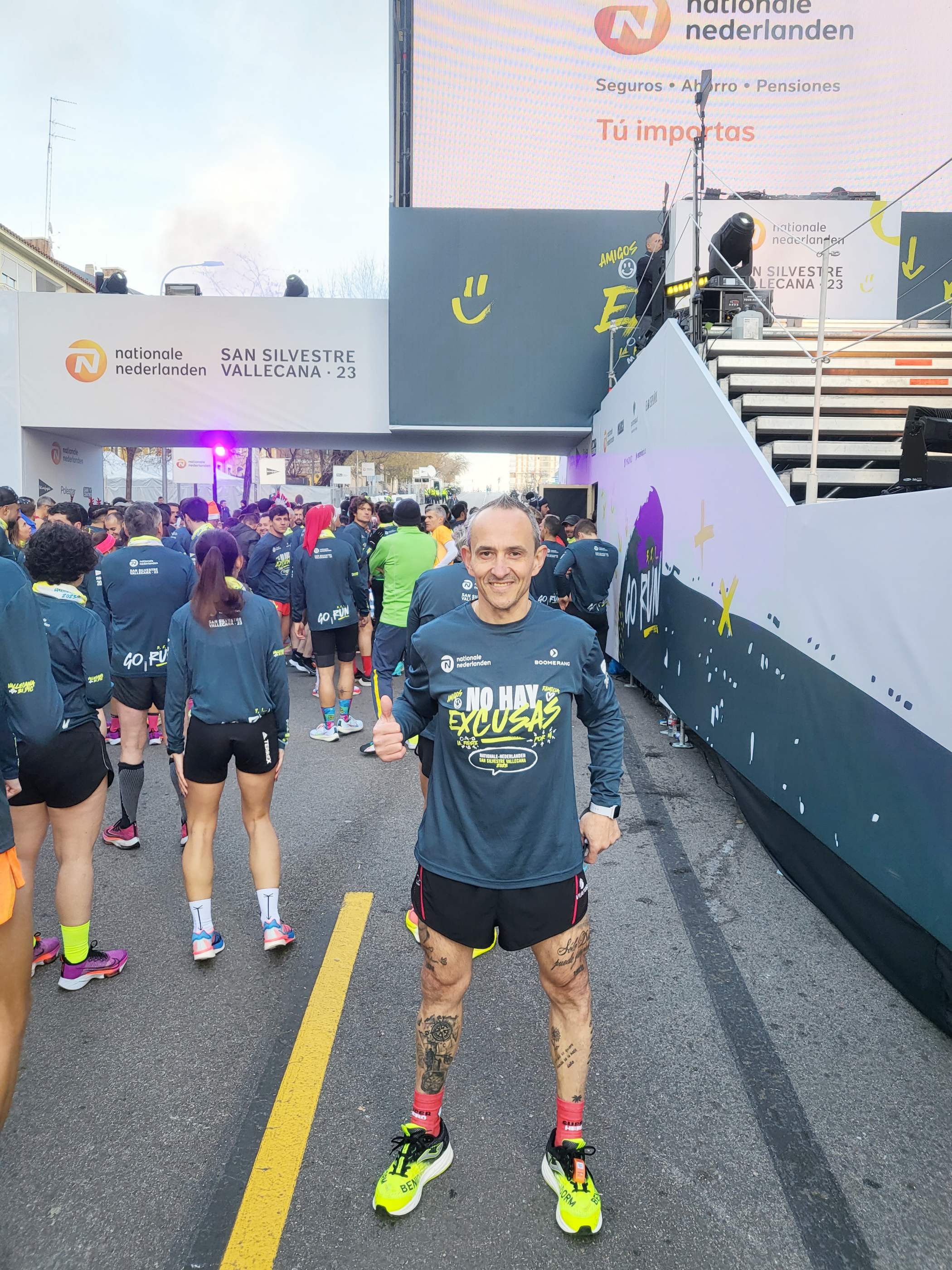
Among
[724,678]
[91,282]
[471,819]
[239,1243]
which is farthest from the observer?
[91,282]

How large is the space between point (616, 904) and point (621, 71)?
17.6 m

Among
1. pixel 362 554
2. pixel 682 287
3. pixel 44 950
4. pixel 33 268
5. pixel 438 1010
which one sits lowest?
pixel 44 950

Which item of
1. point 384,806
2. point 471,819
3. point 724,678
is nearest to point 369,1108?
point 471,819

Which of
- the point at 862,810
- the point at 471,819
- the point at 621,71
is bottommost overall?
the point at 862,810

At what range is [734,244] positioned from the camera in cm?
907

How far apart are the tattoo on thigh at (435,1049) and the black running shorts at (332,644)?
603 centimetres

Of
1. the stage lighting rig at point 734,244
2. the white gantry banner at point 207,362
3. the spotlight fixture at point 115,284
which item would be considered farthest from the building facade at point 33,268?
the stage lighting rig at point 734,244

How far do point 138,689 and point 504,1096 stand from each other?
3.68 metres

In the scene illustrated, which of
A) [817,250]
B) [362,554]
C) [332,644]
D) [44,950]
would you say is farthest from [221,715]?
[817,250]

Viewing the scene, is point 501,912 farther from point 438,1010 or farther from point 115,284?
point 115,284

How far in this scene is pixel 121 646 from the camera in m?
5.55

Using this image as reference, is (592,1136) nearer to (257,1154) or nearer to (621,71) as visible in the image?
(257,1154)

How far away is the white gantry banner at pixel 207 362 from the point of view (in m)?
16.2

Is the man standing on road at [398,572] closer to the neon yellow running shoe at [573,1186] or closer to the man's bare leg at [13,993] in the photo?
the man's bare leg at [13,993]
